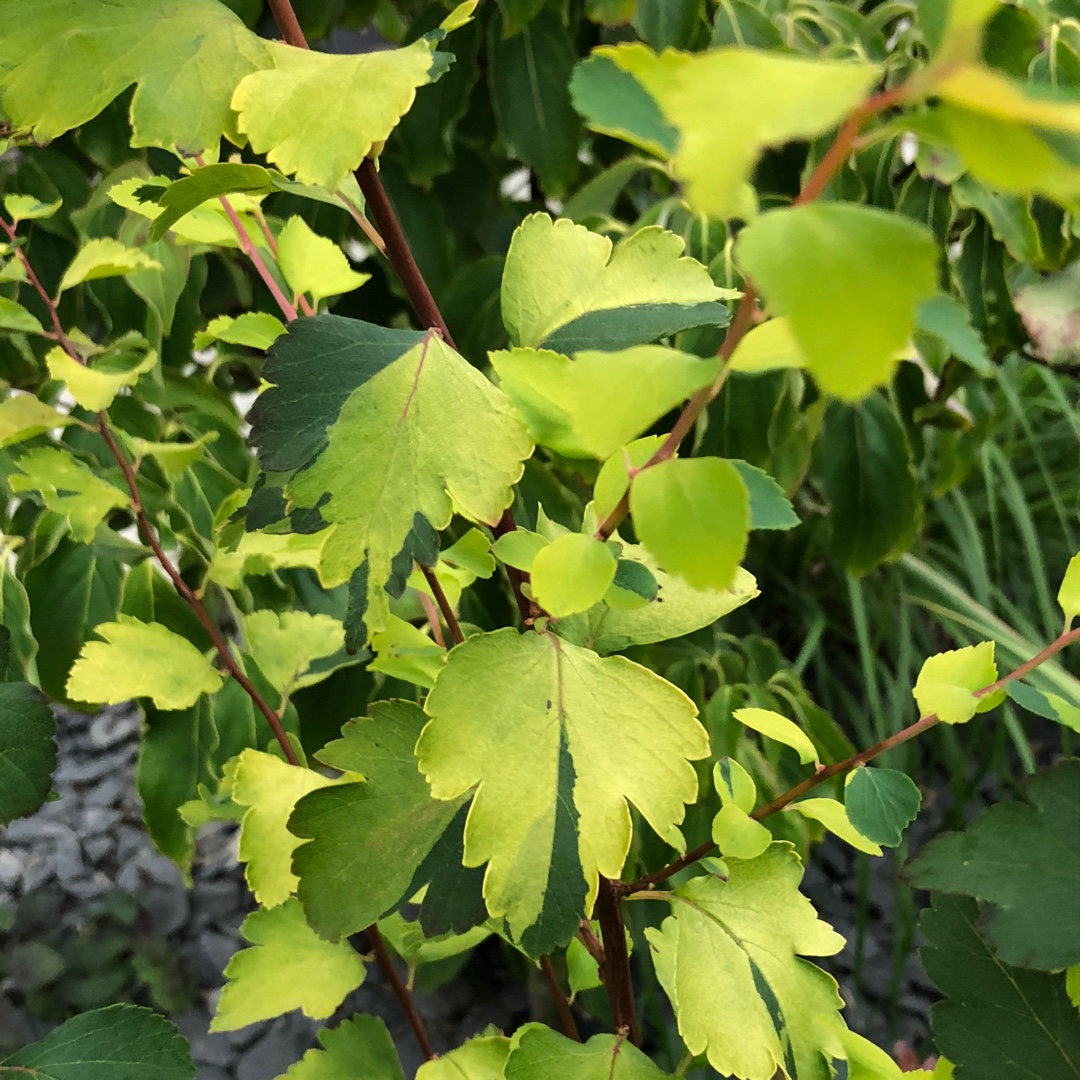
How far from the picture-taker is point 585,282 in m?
0.24

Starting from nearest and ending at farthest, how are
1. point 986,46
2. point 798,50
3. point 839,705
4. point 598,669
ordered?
point 598,669, point 986,46, point 798,50, point 839,705

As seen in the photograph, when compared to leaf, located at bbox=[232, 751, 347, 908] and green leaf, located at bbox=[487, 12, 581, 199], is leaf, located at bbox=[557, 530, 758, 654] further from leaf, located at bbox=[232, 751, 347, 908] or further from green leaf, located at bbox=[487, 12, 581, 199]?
green leaf, located at bbox=[487, 12, 581, 199]

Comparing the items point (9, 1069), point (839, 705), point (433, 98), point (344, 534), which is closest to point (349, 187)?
point (344, 534)

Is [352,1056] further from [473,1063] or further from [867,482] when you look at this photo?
[867,482]

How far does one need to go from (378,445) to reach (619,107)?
0.09 meters

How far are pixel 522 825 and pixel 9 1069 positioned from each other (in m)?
0.26

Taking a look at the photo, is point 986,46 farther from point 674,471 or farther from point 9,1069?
point 9,1069

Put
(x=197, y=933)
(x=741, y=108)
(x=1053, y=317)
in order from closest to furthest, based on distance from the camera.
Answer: (x=741, y=108), (x=1053, y=317), (x=197, y=933)

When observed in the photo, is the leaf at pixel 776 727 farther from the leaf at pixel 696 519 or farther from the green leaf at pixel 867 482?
the green leaf at pixel 867 482

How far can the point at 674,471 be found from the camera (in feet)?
0.50

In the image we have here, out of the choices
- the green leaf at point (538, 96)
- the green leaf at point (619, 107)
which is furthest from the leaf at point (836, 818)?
the green leaf at point (538, 96)

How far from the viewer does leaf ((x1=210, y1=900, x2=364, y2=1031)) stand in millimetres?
346

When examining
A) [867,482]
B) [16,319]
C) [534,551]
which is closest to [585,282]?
[534,551]

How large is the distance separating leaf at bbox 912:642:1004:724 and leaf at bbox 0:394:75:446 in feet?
1.18
